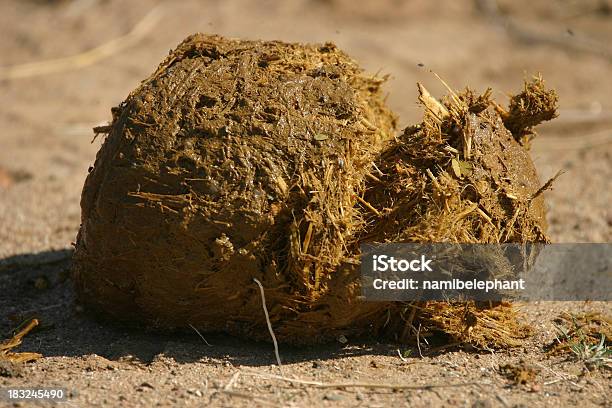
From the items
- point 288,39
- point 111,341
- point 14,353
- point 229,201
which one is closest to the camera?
point 229,201

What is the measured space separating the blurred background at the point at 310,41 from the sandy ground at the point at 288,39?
0.03m

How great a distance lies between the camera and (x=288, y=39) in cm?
1051

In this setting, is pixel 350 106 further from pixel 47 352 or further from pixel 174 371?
pixel 47 352

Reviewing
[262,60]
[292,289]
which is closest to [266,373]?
[292,289]

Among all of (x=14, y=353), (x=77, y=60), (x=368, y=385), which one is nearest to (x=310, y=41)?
(x=77, y=60)

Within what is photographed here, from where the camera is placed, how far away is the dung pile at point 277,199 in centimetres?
369

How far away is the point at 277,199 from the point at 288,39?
7154 mm

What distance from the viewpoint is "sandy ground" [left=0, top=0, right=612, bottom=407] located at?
3570 millimetres

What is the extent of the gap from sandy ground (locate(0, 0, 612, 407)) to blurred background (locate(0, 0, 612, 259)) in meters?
0.03

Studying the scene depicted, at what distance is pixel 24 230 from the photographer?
5867mm

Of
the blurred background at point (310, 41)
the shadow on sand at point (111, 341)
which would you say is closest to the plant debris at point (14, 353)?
the shadow on sand at point (111, 341)

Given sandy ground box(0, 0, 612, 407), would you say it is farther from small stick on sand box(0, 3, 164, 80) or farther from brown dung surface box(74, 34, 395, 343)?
brown dung surface box(74, 34, 395, 343)

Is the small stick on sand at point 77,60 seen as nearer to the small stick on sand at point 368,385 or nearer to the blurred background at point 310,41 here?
the blurred background at point 310,41

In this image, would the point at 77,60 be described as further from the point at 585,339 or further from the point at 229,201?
the point at 585,339
